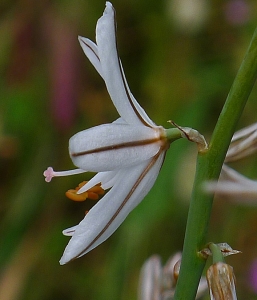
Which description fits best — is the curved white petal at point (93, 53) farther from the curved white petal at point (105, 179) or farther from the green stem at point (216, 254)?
the green stem at point (216, 254)

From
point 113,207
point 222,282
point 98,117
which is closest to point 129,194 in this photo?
point 113,207

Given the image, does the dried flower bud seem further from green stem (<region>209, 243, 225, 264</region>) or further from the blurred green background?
the blurred green background

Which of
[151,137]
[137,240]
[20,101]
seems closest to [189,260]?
[151,137]

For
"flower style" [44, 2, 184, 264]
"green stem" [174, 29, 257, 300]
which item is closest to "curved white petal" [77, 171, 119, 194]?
"flower style" [44, 2, 184, 264]

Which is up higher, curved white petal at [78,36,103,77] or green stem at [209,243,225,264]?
curved white petal at [78,36,103,77]

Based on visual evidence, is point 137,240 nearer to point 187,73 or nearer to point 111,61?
point 187,73

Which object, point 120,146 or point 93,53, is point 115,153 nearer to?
point 120,146
